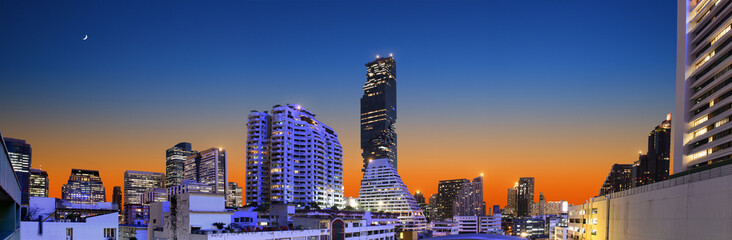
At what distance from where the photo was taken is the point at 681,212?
30438 mm

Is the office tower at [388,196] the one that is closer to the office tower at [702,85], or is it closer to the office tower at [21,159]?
the office tower at [702,85]

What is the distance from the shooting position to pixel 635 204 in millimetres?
39688

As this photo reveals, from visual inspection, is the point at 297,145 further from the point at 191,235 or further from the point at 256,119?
the point at 191,235

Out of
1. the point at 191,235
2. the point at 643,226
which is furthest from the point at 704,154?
the point at 191,235

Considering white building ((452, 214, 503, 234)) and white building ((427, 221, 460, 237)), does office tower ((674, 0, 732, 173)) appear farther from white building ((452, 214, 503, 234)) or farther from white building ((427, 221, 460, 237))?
white building ((452, 214, 503, 234))

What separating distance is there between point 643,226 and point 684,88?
22.1m

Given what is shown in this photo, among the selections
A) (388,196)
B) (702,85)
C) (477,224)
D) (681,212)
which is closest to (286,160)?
(388,196)

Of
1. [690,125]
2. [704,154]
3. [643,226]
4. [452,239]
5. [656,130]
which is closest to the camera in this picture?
[643,226]

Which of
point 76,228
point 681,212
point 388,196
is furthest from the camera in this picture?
point 388,196

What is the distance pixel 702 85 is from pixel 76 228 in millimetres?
64689

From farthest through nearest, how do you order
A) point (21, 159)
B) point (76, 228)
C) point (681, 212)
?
point (21, 159) < point (76, 228) < point (681, 212)

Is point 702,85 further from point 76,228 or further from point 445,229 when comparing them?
point 445,229

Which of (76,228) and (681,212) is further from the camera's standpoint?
(76,228)

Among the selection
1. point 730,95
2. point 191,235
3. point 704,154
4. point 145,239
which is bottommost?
point 145,239
